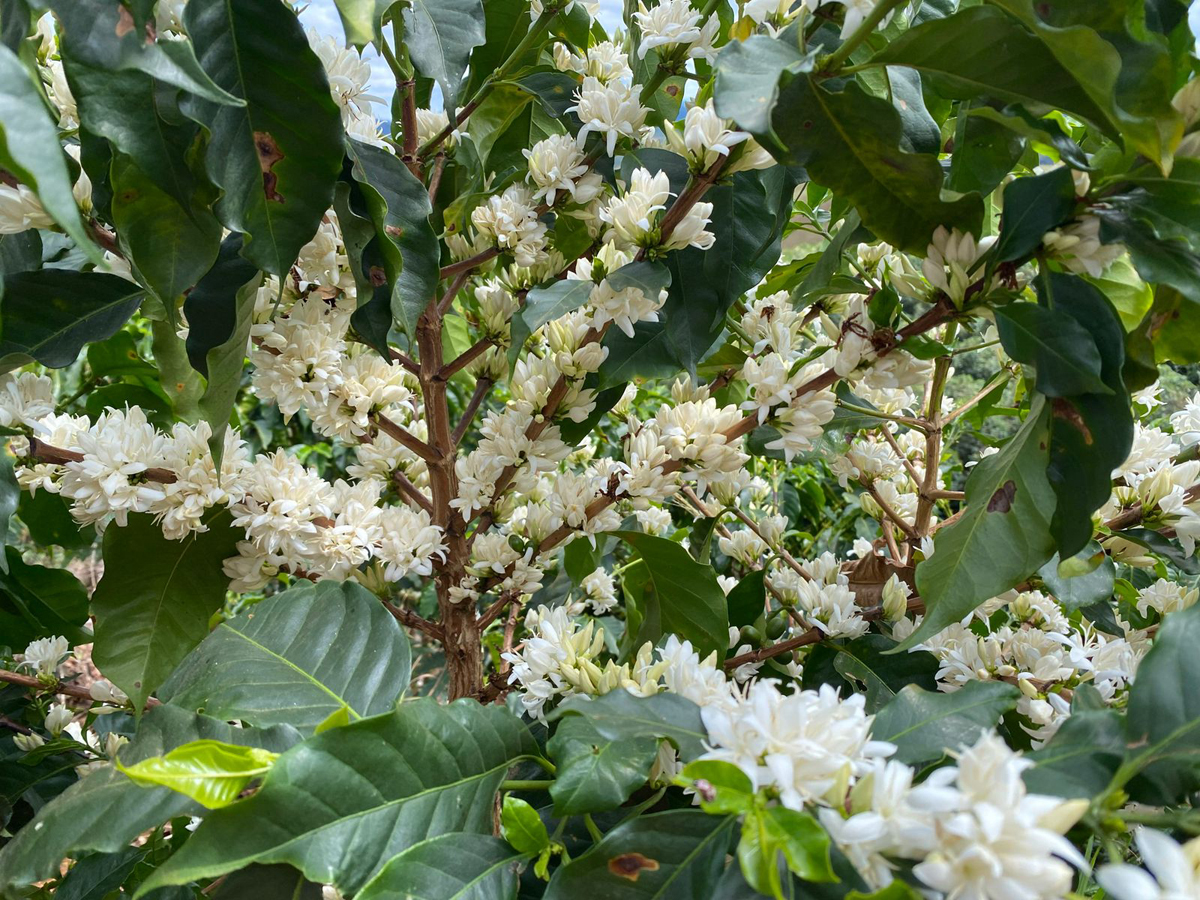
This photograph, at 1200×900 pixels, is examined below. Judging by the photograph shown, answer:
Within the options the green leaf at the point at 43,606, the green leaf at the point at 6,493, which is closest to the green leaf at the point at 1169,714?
the green leaf at the point at 6,493

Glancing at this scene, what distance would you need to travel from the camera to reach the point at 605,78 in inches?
24.2

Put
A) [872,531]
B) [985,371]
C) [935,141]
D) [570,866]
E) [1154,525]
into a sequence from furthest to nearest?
[985,371] < [872,531] < [1154,525] < [935,141] < [570,866]

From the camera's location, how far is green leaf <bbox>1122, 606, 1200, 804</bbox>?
30cm

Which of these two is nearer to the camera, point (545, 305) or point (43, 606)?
point (545, 305)

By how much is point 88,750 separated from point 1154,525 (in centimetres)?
91

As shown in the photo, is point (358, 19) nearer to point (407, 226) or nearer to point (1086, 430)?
point (407, 226)

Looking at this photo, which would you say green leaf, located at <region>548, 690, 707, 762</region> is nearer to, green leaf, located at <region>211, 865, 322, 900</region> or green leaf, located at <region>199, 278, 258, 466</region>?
green leaf, located at <region>211, 865, 322, 900</region>

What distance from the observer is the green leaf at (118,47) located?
0.32m

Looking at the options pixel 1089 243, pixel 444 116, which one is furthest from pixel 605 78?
pixel 1089 243

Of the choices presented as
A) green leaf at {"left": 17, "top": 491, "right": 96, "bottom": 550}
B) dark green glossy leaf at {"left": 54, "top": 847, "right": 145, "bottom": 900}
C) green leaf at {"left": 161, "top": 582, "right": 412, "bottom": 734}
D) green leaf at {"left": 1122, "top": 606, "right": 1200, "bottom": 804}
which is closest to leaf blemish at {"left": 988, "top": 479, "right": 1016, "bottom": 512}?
green leaf at {"left": 1122, "top": 606, "right": 1200, "bottom": 804}

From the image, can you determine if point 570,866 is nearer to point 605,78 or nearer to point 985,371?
point 605,78

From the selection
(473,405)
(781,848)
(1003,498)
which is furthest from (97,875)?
(1003,498)

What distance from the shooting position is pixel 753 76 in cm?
36

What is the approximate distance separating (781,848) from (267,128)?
1.32ft
